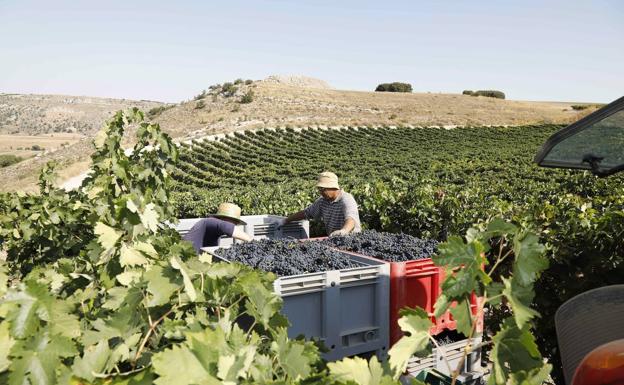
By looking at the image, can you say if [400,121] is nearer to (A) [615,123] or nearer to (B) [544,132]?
(B) [544,132]

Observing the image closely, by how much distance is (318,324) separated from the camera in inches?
117

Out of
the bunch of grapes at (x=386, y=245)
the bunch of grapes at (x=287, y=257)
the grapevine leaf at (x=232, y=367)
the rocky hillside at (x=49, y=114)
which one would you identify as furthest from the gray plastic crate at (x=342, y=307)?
the rocky hillside at (x=49, y=114)

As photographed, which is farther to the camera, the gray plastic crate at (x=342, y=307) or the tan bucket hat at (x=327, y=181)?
the tan bucket hat at (x=327, y=181)

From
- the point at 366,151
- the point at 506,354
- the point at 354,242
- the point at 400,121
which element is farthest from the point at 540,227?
the point at 400,121

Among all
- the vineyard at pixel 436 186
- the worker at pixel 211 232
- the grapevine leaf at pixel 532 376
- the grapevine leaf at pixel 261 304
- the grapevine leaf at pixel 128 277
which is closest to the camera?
the grapevine leaf at pixel 532 376

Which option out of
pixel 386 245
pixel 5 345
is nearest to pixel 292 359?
pixel 5 345

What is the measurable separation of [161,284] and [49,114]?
15319 cm

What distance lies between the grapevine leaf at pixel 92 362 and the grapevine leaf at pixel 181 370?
395 mm

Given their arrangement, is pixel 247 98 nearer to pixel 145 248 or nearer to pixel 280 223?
pixel 280 223

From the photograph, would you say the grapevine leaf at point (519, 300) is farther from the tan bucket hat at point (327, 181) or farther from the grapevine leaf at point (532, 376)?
the tan bucket hat at point (327, 181)

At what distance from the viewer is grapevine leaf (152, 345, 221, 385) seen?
1098mm

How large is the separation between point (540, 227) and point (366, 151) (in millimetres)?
35141

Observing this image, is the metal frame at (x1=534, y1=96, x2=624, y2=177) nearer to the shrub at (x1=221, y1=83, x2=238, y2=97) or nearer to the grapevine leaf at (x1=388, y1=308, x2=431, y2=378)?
the grapevine leaf at (x1=388, y1=308, x2=431, y2=378)

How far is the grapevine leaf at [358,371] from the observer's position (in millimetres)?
1245
